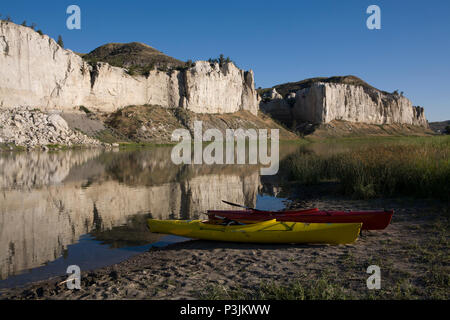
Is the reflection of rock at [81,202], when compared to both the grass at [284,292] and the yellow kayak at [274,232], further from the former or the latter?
the grass at [284,292]

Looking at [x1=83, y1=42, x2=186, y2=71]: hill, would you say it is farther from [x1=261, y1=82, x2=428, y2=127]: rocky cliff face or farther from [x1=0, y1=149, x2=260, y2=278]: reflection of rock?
[x1=0, y1=149, x2=260, y2=278]: reflection of rock

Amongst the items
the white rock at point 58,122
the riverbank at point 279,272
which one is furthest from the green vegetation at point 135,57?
the riverbank at point 279,272

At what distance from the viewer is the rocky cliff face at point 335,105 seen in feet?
331

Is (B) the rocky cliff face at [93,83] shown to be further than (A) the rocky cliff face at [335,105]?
No

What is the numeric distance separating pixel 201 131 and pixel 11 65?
36.5m

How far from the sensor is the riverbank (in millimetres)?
4391

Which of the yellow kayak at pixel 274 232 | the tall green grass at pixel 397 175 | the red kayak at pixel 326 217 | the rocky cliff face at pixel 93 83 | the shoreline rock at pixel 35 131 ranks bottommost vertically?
the yellow kayak at pixel 274 232

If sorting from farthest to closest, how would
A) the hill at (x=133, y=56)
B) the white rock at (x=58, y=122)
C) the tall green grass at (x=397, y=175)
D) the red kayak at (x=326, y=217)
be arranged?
the hill at (x=133, y=56) → the white rock at (x=58, y=122) → the tall green grass at (x=397, y=175) → the red kayak at (x=326, y=217)

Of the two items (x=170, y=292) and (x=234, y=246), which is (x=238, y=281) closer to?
(x=170, y=292)

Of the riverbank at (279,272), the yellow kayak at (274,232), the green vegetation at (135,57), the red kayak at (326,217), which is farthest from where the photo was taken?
the green vegetation at (135,57)

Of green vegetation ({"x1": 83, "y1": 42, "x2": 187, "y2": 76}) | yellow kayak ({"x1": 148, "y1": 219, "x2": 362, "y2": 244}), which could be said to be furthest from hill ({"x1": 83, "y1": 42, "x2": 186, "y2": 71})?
yellow kayak ({"x1": 148, "y1": 219, "x2": 362, "y2": 244})

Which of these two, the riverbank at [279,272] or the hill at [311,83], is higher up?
the hill at [311,83]

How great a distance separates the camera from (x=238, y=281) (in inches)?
194

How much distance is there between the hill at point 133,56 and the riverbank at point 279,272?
271 feet
